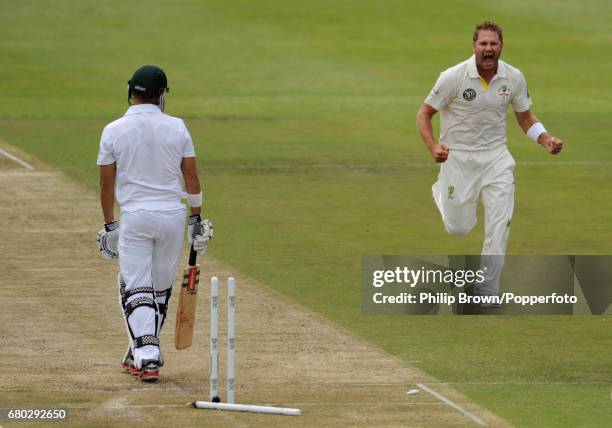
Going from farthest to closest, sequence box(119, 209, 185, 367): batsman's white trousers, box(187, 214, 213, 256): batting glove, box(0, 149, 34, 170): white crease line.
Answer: box(0, 149, 34, 170): white crease line < box(187, 214, 213, 256): batting glove < box(119, 209, 185, 367): batsman's white trousers

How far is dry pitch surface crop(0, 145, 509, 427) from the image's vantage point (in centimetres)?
941

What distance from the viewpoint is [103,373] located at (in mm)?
10430

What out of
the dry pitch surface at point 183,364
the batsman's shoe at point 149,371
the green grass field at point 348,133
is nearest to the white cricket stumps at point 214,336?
the dry pitch surface at point 183,364

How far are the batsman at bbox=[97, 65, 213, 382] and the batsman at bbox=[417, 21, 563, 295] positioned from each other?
2823 millimetres

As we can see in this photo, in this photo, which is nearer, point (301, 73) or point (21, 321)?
point (21, 321)

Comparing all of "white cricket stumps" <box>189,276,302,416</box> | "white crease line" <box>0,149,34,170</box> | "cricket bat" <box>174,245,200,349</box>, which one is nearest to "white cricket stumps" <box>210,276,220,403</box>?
"white cricket stumps" <box>189,276,302,416</box>

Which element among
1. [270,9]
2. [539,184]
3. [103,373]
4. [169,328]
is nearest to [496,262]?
[169,328]

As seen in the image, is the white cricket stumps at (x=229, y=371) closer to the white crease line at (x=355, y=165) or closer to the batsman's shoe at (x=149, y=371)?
the batsman's shoe at (x=149, y=371)

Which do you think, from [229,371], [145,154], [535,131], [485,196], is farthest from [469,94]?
[229,371]

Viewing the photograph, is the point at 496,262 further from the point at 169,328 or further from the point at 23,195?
the point at 23,195

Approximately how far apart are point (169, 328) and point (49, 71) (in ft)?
60.5

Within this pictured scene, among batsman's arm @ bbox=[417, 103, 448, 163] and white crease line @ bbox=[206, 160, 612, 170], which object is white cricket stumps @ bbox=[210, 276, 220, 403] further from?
white crease line @ bbox=[206, 160, 612, 170]

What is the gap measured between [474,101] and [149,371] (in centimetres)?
392

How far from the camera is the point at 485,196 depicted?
1281 cm
